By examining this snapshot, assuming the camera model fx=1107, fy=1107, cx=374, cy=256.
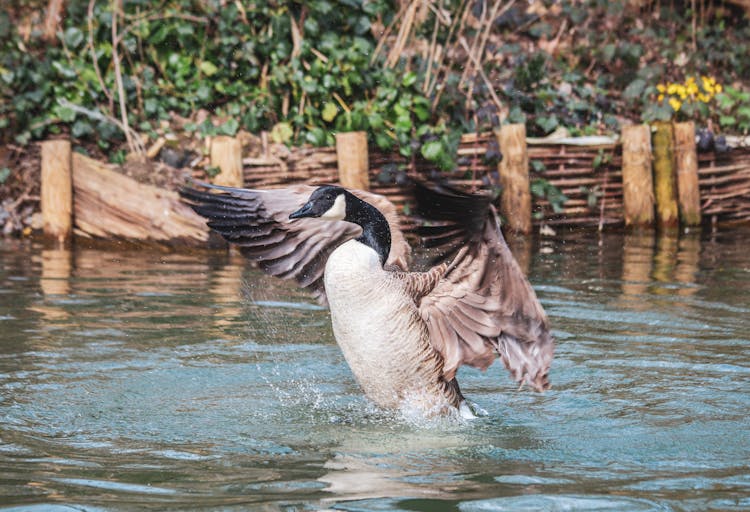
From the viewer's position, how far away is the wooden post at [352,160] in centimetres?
1200

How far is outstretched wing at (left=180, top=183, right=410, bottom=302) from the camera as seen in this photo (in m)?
6.47

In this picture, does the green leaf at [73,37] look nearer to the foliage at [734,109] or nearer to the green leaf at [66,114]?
the green leaf at [66,114]

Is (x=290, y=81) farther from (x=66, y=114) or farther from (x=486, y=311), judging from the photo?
(x=486, y=311)

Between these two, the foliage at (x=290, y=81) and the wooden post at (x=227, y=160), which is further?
the foliage at (x=290, y=81)

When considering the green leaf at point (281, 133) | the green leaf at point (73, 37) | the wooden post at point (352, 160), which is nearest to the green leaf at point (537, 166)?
the wooden post at point (352, 160)

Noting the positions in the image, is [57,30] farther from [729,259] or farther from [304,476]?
[304,476]

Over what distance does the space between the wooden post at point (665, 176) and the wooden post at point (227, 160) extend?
16.1ft

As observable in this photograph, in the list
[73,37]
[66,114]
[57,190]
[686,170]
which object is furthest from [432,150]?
[73,37]

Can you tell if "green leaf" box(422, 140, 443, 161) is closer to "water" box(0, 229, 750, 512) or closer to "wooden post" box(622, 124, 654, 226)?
"wooden post" box(622, 124, 654, 226)

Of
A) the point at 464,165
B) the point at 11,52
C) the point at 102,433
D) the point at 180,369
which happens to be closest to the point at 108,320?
the point at 180,369

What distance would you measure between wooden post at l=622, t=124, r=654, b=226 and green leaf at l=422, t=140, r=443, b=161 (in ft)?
7.27

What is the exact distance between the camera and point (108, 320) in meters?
8.15

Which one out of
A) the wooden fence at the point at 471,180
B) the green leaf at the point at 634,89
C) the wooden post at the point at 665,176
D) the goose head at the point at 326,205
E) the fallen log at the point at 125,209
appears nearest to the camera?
the goose head at the point at 326,205

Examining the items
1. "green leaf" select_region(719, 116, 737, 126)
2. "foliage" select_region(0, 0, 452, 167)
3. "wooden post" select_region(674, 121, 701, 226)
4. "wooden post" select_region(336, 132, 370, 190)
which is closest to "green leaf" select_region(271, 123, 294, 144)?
"foliage" select_region(0, 0, 452, 167)
